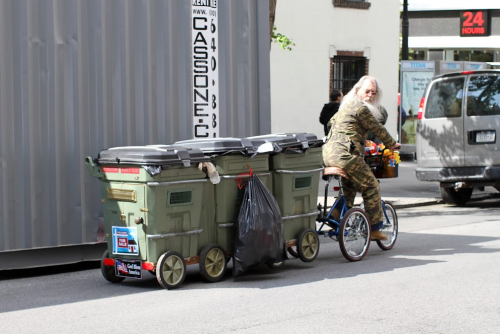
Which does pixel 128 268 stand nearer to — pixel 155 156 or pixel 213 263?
pixel 213 263

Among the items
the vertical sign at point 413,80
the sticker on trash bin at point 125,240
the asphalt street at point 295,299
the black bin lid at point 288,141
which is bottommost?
the asphalt street at point 295,299

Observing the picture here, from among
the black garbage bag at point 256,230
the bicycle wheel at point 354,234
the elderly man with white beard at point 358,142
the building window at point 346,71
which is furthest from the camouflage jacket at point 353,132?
the building window at point 346,71

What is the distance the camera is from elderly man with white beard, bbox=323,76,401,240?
29.8 ft

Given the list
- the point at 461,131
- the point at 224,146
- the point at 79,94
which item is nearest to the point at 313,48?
the point at 461,131

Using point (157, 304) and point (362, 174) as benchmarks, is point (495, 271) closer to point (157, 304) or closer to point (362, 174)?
point (362, 174)

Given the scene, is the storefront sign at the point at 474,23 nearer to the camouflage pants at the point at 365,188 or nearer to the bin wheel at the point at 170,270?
the camouflage pants at the point at 365,188

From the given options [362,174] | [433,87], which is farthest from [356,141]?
[433,87]

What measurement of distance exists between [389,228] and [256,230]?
244cm

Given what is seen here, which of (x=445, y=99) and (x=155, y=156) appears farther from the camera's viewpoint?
(x=445, y=99)

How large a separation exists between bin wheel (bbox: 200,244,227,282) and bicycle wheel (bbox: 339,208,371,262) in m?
1.38

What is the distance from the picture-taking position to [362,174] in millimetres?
9148

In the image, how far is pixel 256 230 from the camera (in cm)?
794

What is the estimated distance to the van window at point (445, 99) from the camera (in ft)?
46.5

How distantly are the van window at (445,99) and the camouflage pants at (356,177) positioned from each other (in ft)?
17.4
